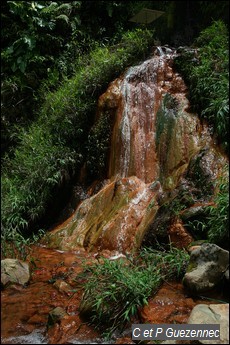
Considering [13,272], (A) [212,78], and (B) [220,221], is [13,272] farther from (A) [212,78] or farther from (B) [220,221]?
(A) [212,78]

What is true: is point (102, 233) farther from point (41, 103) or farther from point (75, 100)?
point (41, 103)

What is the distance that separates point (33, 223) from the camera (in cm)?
586

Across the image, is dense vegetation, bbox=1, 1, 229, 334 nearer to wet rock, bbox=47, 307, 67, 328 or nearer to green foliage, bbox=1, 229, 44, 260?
green foliage, bbox=1, 229, 44, 260

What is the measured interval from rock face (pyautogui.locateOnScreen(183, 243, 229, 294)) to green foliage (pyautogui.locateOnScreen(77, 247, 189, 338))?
0.31 m

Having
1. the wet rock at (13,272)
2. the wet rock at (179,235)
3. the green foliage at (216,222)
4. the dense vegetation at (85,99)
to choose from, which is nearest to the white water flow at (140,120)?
the dense vegetation at (85,99)

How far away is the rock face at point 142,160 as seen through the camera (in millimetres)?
4609

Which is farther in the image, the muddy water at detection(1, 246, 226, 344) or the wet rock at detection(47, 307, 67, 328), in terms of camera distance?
the wet rock at detection(47, 307, 67, 328)

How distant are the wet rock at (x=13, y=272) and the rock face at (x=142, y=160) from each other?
128 cm

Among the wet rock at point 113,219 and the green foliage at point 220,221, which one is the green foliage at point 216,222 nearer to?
the green foliage at point 220,221

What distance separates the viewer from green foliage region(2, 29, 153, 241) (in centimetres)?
587

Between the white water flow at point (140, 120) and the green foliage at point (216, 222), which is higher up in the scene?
the white water flow at point (140, 120)

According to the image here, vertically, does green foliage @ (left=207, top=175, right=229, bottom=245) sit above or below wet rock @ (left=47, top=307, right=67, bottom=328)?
above

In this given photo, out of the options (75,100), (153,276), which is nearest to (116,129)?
(75,100)

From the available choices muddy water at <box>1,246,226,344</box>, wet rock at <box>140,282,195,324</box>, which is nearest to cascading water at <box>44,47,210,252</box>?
muddy water at <box>1,246,226,344</box>
